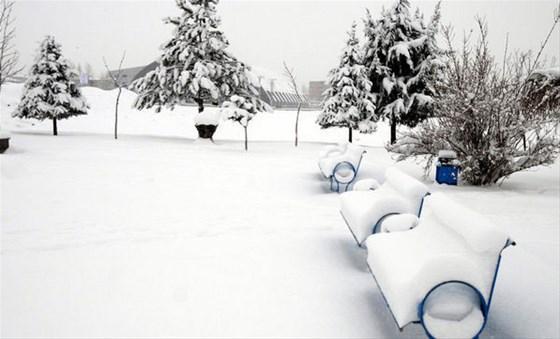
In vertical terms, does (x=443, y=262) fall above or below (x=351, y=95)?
below

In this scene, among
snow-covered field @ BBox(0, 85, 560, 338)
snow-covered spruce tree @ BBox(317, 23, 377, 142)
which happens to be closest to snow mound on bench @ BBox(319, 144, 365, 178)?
snow-covered field @ BBox(0, 85, 560, 338)

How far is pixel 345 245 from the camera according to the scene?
5.04m

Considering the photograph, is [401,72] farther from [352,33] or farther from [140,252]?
[140,252]

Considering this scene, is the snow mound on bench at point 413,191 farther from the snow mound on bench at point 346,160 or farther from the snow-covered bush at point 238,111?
the snow-covered bush at point 238,111

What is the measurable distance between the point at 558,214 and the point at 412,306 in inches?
236

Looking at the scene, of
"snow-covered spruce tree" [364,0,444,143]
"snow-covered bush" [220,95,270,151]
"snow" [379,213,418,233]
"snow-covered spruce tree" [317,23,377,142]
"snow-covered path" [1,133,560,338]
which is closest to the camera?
"snow-covered path" [1,133,560,338]

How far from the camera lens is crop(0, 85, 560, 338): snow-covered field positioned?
324 centimetres

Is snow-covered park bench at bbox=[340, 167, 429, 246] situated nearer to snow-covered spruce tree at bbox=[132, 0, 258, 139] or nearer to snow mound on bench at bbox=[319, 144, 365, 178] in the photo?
snow mound on bench at bbox=[319, 144, 365, 178]

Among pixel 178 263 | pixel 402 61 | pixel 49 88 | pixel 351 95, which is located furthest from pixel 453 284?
pixel 49 88

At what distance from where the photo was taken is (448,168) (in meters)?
9.38

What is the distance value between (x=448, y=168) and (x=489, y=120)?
4.77ft

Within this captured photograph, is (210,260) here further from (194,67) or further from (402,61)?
(402,61)

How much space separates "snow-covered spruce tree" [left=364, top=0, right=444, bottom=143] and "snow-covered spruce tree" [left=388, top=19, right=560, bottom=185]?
10963mm

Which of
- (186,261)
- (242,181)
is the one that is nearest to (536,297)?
(186,261)
